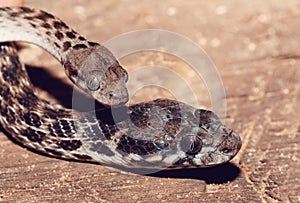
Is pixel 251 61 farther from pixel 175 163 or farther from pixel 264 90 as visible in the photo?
pixel 175 163

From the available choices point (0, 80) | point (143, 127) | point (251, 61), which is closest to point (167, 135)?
point (143, 127)

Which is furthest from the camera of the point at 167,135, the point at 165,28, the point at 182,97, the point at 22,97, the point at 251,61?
the point at 165,28

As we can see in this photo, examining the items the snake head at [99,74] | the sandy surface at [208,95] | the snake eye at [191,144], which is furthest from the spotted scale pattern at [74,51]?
the sandy surface at [208,95]

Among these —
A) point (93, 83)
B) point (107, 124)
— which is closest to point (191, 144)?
point (107, 124)

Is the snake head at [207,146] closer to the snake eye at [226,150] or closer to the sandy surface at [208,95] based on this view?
the snake eye at [226,150]

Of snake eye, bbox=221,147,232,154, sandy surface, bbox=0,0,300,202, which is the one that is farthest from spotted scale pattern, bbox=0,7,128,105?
snake eye, bbox=221,147,232,154

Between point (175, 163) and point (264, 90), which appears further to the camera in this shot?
point (264, 90)

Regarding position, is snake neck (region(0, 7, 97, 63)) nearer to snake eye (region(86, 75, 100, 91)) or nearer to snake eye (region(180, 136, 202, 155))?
snake eye (region(86, 75, 100, 91))

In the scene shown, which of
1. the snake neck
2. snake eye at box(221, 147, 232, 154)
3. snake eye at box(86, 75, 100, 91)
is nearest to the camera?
snake eye at box(221, 147, 232, 154)
